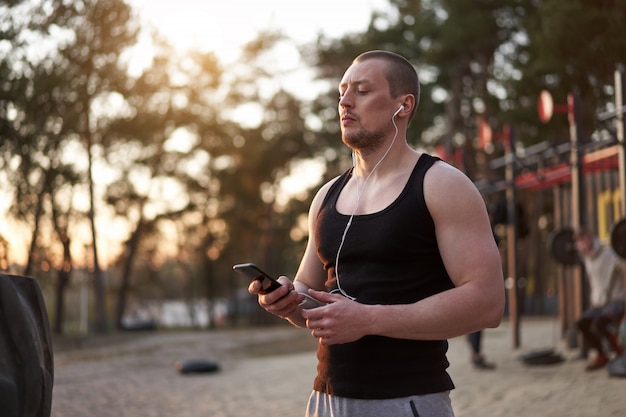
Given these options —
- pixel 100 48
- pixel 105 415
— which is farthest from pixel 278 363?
pixel 100 48

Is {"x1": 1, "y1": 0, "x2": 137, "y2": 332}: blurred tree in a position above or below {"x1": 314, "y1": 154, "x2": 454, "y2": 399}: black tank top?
above

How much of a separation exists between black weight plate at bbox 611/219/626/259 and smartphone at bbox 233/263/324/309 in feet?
30.3

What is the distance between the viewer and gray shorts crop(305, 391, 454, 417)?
7.69 feet

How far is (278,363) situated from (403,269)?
15925 mm

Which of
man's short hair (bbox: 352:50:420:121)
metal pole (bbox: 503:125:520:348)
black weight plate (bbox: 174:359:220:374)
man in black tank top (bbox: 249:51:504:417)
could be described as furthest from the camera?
metal pole (bbox: 503:125:520:348)

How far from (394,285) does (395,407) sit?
1.01ft

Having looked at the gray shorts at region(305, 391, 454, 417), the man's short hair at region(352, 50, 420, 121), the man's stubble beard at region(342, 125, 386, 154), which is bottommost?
the gray shorts at region(305, 391, 454, 417)

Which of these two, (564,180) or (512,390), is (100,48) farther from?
(512,390)

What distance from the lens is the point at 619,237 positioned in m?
11.0

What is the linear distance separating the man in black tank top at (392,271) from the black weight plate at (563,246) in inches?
489

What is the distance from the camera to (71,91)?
2673cm

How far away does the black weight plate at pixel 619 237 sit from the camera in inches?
432

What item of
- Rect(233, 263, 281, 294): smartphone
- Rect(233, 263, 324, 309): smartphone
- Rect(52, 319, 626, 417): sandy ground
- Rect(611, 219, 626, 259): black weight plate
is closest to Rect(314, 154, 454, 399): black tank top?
Rect(233, 263, 324, 309): smartphone

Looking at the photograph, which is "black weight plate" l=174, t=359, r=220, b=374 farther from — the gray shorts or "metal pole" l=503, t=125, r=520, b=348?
the gray shorts
